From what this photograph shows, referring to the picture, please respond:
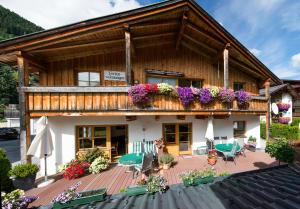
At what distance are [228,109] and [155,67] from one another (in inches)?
210

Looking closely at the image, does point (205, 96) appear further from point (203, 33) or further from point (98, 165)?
point (98, 165)

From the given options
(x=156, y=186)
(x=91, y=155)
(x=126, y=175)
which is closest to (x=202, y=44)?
(x=126, y=175)

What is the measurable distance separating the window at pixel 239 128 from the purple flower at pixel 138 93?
8682 mm

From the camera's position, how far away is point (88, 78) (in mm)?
10391

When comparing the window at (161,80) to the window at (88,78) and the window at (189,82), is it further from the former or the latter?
the window at (88,78)

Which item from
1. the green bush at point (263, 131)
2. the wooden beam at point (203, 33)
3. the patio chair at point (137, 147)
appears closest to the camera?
the wooden beam at point (203, 33)

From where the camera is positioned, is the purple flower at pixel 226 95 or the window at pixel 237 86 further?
the window at pixel 237 86

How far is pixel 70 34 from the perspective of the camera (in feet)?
26.2

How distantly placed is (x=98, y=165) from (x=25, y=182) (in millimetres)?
3155

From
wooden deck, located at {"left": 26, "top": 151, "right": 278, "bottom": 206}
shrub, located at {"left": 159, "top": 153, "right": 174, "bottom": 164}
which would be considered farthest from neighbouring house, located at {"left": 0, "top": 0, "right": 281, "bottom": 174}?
shrub, located at {"left": 159, "top": 153, "right": 174, "bottom": 164}

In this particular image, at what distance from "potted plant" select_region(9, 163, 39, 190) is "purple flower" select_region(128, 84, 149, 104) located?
5.45 metres

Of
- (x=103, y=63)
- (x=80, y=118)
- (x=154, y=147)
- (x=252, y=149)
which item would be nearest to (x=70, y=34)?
(x=103, y=63)

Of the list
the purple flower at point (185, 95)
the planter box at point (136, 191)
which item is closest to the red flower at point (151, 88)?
the purple flower at point (185, 95)

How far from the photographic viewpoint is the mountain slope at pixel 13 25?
69.2 m
